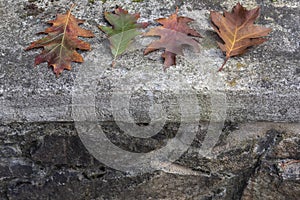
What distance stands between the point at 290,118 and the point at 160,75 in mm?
354

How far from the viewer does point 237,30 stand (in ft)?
4.22

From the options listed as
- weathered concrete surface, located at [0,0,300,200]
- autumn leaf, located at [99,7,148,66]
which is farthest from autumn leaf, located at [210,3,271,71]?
autumn leaf, located at [99,7,148,66]

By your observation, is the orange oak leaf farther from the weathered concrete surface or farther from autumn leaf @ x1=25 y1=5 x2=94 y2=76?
autumn leaf @ x1=25 y1=5 x2=94 y2=76

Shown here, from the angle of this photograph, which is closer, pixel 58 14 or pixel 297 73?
pixel 297 73

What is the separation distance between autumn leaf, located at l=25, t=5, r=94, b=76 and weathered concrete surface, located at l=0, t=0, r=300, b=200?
2cm

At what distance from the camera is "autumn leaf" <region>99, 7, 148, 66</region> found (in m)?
1.25

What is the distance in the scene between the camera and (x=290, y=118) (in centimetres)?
120

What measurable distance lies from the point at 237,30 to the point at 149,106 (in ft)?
1.13

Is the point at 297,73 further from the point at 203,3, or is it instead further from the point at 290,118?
the point at 203,3

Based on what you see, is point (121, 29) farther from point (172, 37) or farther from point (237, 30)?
point (237, 30)

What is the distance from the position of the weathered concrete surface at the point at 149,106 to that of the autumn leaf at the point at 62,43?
2cm

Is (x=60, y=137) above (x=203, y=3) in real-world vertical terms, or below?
below

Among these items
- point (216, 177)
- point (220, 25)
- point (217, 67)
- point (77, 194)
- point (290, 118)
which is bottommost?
point (77, 194)

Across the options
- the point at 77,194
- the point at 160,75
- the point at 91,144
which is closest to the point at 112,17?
the point at 160,75
